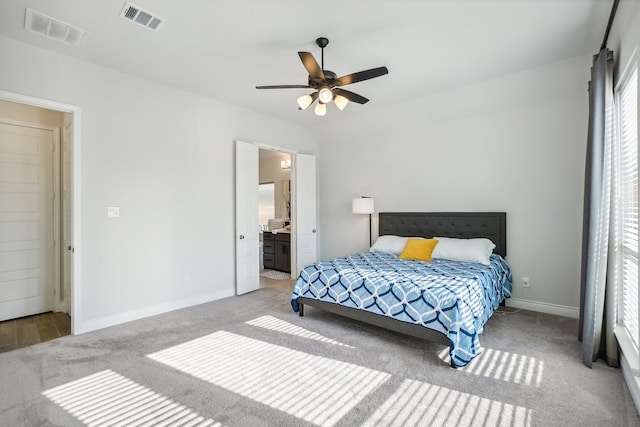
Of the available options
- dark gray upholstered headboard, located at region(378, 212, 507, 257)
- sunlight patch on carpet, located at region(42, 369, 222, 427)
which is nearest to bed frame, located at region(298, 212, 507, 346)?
dark gray upholstered headboard, located at region(378, 212, 507, 257)

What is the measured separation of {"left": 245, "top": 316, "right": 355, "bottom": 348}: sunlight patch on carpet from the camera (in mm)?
3025

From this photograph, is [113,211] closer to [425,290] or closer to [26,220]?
[26,220]

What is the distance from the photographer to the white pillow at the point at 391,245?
4.43 m

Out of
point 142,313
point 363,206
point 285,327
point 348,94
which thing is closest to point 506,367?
point 285,327

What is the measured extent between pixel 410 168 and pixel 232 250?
119 inches

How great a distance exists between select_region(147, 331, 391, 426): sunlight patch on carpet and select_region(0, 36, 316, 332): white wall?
4.03ft

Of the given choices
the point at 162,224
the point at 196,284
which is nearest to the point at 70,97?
the point at 162,224

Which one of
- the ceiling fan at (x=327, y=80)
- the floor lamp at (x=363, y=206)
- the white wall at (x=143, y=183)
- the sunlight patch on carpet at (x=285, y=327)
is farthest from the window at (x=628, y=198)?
the white wall at (x=143, y=183)

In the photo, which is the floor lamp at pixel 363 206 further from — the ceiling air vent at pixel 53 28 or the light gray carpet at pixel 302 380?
the ceiling air vent at pixel 53 28

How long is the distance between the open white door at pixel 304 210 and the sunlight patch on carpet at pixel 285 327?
2007 mm

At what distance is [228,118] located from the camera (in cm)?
451

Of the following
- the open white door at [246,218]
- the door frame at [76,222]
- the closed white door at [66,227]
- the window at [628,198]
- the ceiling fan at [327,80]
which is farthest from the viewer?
the open white door at [246,218]

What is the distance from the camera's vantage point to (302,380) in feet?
7.46

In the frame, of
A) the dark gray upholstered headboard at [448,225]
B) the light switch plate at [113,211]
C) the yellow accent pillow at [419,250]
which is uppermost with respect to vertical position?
the light switch plate at [113,211]
